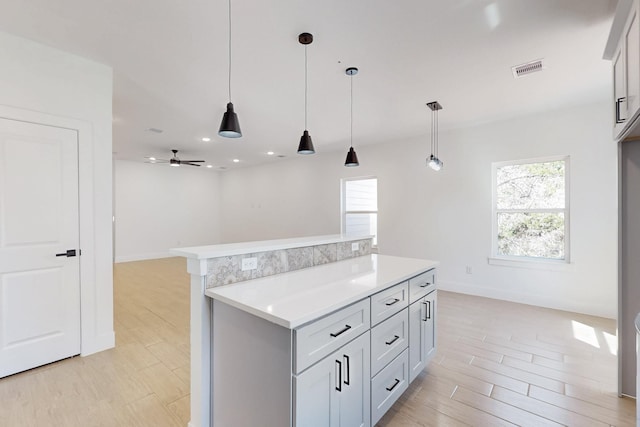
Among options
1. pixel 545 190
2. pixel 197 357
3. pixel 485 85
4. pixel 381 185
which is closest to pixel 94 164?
pixel 197 357

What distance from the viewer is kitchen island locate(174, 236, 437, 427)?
1225 millimetres

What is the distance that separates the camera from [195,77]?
291cm

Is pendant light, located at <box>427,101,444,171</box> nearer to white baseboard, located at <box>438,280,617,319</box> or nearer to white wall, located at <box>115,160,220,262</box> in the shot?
white baseboard, located at <box>438,280,617,319</box>

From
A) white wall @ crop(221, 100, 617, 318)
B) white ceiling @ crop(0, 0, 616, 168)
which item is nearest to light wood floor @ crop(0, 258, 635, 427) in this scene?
white wall @ crop(221, 100, 617, 318)

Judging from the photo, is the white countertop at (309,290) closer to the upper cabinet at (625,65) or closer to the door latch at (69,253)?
the upper cabinet at (625,65)

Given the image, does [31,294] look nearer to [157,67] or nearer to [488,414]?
[157,67]

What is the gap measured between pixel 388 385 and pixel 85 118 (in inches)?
131

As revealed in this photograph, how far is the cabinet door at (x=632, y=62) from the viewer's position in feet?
4.74

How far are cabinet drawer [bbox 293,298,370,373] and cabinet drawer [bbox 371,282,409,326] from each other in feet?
0.26

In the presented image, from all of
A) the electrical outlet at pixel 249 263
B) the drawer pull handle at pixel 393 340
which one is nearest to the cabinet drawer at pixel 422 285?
the drawer pull handle at pixel 393 340

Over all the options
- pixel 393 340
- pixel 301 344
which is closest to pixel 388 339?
pixel 393 340

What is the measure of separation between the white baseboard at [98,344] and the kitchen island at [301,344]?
1.69 m

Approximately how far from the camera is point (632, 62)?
1549 millimetres

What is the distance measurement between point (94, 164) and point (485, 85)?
4015 millimetres
